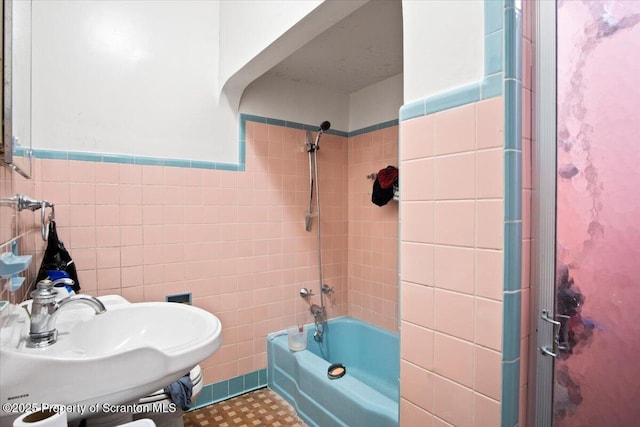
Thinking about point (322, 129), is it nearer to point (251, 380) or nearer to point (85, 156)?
point (85, 156)

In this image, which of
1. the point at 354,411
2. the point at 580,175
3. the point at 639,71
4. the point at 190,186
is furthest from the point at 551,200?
the point at 190,186

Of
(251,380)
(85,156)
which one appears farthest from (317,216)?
(85,156)

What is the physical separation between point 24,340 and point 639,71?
5.66ft

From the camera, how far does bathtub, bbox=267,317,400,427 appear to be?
1475 millimetres

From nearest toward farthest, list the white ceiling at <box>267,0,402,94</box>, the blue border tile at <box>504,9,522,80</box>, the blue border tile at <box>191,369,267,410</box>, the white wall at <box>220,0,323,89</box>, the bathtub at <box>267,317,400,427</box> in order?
the blue border tile at <box>504,9,522,80</box>, the white wall at <box>220,0,323,89</box>, the bathtub at <box>267,317,400,427</box>, the white ceiling at <box>267,0,402,94</box>, the blue border tile at <box>191,369,267,410</box>

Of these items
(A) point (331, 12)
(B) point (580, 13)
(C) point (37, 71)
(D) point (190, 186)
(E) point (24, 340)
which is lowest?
(E) point (24, 340)

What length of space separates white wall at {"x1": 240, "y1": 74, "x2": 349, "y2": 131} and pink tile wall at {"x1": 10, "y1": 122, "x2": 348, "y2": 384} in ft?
0.41

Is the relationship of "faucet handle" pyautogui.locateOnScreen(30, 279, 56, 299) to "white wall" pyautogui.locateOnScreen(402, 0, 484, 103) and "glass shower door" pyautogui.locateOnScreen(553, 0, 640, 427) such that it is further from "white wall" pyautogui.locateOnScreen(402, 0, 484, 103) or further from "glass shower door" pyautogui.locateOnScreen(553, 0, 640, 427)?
"glass shower door" pyautogui.locateOnScreen(553, 0, 640, 427)

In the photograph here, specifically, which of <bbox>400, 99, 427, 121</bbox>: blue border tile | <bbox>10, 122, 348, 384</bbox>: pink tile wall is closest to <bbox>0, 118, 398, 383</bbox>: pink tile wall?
<bbox>10, 122, 348, 384</bbox>: pink tile wall

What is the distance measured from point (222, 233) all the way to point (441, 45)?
162 centimetres

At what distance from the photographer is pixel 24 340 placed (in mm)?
870

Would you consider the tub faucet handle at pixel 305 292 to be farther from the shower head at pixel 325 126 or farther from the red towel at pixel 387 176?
the shower head at pixel 325 126

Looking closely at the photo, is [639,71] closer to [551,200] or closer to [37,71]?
[551,200]

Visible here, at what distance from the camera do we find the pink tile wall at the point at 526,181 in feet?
2.62
